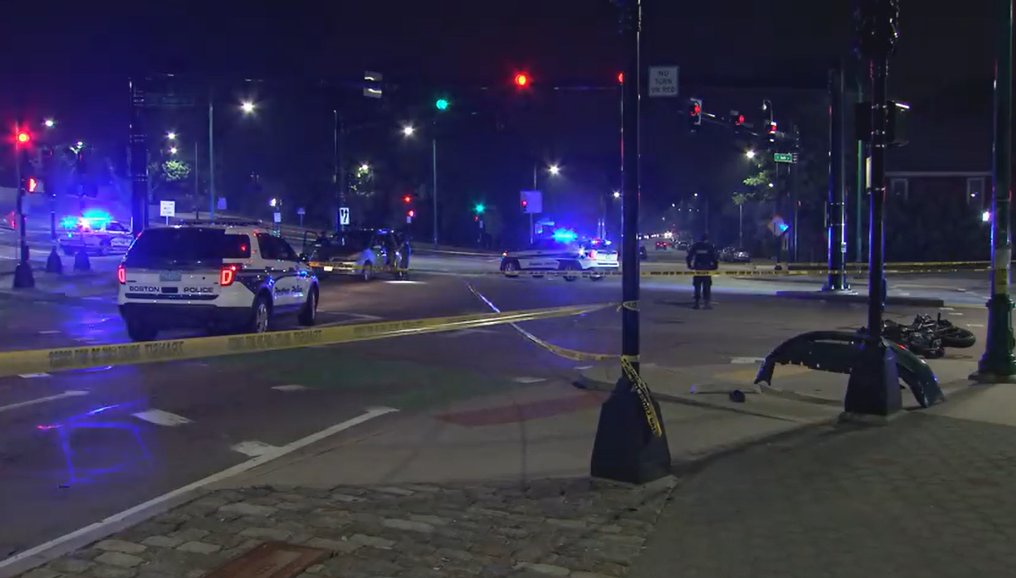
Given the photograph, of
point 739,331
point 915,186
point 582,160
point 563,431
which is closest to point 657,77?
point 739,331

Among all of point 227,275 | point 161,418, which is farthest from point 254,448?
point 227,275

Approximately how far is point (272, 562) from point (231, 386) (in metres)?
6.49

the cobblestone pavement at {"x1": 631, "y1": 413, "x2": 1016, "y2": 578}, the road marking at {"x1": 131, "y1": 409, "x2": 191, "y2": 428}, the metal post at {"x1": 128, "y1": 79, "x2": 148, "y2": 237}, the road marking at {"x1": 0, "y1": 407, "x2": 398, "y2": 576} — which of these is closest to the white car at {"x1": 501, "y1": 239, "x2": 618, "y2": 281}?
the metal post at {"x1": 128, "y1": 79, "x2": 148, "y2": 237}

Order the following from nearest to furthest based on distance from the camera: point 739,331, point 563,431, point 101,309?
A: 1. point 563,431
2. point 739,331
3. point 101,309

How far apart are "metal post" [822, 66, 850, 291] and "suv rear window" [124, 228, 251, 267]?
59.7ft

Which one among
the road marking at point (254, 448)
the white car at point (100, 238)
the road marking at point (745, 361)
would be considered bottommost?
the road marking at point (254, 448)

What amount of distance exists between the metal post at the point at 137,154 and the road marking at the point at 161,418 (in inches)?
796

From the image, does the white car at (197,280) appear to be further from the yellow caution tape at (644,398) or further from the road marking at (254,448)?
the yellow caution tape at (644,398)

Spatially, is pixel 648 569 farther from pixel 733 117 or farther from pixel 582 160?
pixel 582 160

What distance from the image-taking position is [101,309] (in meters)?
20.8

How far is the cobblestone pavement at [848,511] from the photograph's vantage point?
16.5 feet

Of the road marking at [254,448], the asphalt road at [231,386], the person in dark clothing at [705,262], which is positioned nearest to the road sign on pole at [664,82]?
the person in dark clothing at [705,262]

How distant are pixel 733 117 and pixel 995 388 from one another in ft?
71.6

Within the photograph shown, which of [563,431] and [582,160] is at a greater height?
[582,160]
